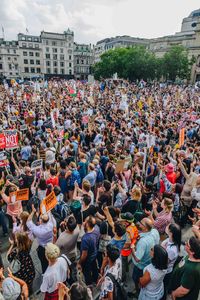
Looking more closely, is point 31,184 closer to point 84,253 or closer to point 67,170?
point 67,170

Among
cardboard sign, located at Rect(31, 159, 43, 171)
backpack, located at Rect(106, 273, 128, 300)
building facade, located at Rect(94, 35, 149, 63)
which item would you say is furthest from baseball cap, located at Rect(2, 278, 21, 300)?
building facade, located at Rect(94, 35, 149, 63)

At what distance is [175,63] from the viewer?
5531 centimetres

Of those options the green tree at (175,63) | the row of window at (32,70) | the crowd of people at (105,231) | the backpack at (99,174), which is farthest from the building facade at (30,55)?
the crowd of people at (105,231)

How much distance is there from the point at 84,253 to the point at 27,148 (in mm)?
5720

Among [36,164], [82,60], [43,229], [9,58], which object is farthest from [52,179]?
[82,60]

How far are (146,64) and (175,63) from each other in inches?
268

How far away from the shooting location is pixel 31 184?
657 cm

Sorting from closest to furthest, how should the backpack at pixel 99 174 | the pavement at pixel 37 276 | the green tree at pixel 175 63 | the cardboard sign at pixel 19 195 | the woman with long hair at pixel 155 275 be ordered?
the woman with long hair at pixel 155 275
the pavement at pixel 37 276
the cardboard sign at pixel 19 195
the backpack at pixel 99 174
the green tree at pixel 175 63

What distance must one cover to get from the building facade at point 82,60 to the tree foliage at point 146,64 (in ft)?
122

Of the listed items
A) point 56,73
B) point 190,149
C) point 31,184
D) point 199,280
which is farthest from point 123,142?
point 56,73

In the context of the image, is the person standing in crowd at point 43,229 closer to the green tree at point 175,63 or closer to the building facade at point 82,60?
the green tree at point 175,63

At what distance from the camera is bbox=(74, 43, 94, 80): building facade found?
99375 millimetres

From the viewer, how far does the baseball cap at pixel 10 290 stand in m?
2.90

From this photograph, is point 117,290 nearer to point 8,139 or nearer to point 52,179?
point 52,179
